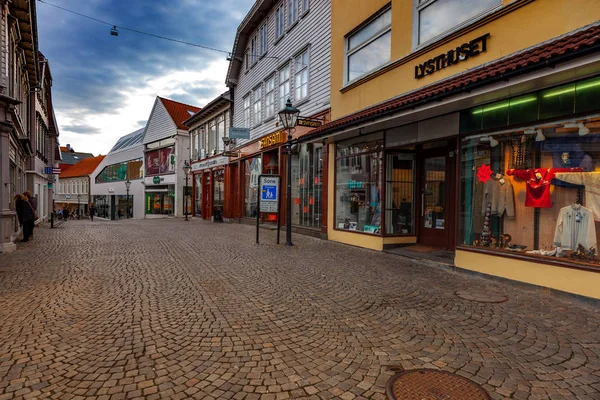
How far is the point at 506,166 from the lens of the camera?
22.4 feet

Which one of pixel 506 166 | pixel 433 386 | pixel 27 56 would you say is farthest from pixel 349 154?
pixel 27 56

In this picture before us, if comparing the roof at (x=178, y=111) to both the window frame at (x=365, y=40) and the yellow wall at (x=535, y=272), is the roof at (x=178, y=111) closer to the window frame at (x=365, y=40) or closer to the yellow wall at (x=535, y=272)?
the window frame at (x=365, y=40)

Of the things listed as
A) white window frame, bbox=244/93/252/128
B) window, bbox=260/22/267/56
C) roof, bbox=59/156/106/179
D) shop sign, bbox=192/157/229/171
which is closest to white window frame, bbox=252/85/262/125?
white window frame, bbox=244/93/252/128

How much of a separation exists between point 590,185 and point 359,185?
6025 millimetres

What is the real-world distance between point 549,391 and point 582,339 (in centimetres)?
144

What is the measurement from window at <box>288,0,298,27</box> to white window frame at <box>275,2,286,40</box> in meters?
0.57

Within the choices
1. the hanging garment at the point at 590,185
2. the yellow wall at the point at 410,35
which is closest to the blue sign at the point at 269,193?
the yellow wall at the point at 410,35

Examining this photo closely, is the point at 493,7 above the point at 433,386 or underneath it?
above

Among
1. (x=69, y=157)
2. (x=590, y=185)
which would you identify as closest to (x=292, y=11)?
(x=590, y=185)

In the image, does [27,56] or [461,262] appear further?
[27,56]

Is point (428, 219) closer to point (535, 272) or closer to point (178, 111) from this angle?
point (535, 272)

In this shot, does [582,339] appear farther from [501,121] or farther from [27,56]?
[27,56]

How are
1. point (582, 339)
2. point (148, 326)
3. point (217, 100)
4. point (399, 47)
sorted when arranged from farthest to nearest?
point (217, 100)
point (399, 47)
point (148, 326)
point (582, 339)

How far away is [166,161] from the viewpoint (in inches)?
1309
